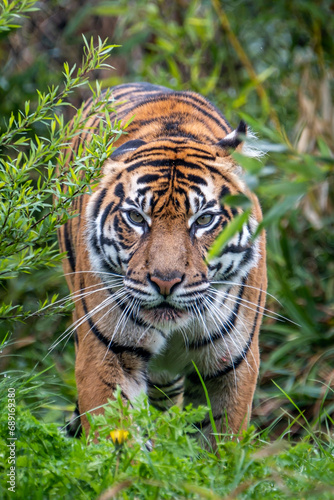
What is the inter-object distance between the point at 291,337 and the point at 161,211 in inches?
99.7

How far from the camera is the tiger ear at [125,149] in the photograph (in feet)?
9.96

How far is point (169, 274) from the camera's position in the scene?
261cm

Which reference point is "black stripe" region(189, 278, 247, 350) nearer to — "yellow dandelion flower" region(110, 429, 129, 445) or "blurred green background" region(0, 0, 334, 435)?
"yellow dandelion flower" region(110, 429, 129, 445)

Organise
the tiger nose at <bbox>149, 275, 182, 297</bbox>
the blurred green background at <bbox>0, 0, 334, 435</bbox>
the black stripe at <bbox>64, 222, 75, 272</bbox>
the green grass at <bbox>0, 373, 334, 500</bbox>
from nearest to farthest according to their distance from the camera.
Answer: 1. the green grass at <bbox>0, 373, 334, 500</bbox>
2. the tiger nose at <bbox>149, 275, 182, 297</bbox>
3. the black stripe at <bbox>64, 222, 75, 272</bbox>
4. the blurred green background at <bbox>0, 0, 334, 435</bbox>

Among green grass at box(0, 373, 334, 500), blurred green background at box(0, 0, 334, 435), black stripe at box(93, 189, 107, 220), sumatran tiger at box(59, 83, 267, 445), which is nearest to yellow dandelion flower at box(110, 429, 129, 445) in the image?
green grass at box(0, 373, 334, 500)

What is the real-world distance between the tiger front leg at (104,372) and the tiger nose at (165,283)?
1.39 feet

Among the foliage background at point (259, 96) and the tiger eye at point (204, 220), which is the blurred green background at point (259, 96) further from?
the tiger eye at point (204, 220)

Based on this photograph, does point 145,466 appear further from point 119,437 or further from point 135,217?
point 135,217

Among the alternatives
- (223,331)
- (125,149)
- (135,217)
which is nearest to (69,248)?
(125,149)

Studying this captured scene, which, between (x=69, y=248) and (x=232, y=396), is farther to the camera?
(x=69, y=248)

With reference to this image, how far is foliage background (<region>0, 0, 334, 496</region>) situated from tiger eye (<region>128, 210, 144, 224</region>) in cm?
171

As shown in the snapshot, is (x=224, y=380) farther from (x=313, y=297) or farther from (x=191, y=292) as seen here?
(x=313, y=297)

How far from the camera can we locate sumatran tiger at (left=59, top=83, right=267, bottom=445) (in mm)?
2723

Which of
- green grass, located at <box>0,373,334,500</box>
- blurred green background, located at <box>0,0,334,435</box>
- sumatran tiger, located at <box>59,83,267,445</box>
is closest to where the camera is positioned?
green grass, located at <box>0,373,334,500</box>
